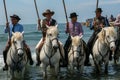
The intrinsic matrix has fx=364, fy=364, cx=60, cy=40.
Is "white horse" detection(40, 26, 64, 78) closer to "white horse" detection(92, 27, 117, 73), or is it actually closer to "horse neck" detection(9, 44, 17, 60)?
"horse neck" detection(9, 44, 17, 60)

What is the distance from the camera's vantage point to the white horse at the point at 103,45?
13348mm

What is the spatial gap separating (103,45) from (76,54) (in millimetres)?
1412

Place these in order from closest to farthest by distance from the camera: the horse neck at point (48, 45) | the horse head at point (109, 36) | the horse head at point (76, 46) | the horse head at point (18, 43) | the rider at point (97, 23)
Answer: the horse head at point (18, 43), the horse neck at point (48, 45), the horse head at point (109, 36), the horse head at point (76, 46), the rider at point (97, 23)

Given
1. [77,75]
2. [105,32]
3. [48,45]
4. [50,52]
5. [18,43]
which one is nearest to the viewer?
[18,43]

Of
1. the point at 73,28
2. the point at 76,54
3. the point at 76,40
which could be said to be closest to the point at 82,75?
the point at 73,28

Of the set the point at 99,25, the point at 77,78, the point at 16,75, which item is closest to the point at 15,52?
the point at 16,75

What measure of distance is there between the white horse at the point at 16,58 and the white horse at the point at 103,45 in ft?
9.56

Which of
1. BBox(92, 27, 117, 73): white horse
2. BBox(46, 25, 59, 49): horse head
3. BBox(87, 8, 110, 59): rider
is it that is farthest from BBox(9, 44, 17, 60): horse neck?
BBox(87, 8, 110, 59): rider

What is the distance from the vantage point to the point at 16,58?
13125mm

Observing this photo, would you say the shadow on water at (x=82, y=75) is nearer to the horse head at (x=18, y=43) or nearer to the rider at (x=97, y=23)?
the rider at (x=97, y=23)

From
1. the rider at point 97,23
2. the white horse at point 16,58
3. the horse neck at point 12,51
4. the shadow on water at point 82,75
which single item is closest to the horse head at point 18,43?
the white horse at point 16,58

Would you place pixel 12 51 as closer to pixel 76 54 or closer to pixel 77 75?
pixel 76 54

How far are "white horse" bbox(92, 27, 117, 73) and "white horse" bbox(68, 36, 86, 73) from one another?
0.60m

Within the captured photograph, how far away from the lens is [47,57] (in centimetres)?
1316
